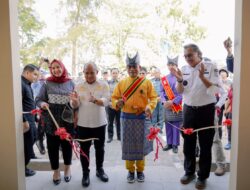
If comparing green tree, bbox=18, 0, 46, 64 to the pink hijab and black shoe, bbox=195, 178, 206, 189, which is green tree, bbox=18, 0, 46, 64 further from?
black shoe, bbox=195, 178, 206, 189

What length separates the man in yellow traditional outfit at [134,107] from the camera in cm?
287

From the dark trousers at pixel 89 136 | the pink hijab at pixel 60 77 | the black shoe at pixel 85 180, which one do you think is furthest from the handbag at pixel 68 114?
the black shoe at pixel 85 180

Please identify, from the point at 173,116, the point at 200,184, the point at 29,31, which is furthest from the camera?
the point at 29,31

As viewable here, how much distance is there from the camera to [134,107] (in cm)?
286

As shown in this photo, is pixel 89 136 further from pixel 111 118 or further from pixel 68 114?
pixel 111 118

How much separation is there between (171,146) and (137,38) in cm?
458

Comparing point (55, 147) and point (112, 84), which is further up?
point (112, 84)

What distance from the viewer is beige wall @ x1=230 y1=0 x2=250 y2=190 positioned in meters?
2.01

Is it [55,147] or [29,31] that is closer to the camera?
[55,147]

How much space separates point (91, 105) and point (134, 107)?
46 centimetres

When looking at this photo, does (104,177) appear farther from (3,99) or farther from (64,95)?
(3,99)

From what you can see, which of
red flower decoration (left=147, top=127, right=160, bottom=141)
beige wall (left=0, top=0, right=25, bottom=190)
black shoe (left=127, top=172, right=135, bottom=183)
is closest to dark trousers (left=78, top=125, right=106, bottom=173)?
black shoe (left=127, top=172, right=135, bottom=183)

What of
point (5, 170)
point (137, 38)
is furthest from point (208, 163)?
point (137, 38)

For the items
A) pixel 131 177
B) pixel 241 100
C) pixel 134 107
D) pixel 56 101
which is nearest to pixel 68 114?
pixel 56 101
